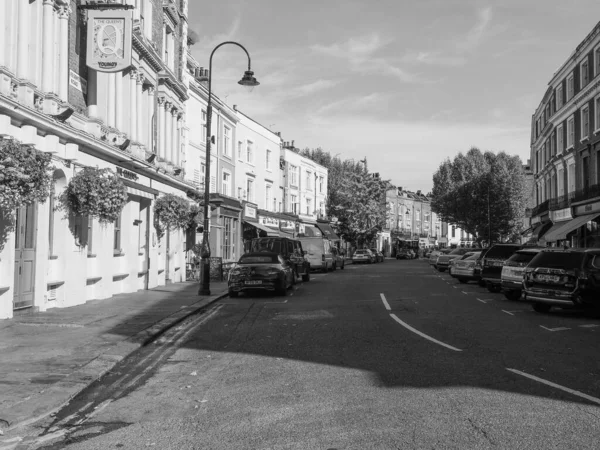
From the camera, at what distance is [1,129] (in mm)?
11133

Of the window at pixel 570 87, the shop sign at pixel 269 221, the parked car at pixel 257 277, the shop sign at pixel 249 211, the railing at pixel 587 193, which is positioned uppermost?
the window at pixel 570 87

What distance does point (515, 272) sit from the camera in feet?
58.1

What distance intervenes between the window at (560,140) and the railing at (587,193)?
5.71m

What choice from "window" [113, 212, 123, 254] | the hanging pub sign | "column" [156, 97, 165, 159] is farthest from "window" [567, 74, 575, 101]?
the hanging pub sign

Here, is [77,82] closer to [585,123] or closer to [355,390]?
[355,390]

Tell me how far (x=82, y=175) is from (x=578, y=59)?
32.5 meters

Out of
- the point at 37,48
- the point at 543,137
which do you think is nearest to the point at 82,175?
the point at 37,48

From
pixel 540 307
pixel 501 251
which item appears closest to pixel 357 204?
pixel 501 251

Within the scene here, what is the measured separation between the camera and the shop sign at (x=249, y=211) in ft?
127

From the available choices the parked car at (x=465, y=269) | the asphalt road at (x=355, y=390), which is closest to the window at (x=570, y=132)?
the parked car at (x=465, y=269)

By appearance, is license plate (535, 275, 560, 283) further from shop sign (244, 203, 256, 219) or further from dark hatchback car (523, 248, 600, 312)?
shop sign (244, 203, 256, 219)

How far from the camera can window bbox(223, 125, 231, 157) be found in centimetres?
3672

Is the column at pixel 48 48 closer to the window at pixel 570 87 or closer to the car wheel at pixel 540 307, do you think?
the car wheel at pixel 540 307

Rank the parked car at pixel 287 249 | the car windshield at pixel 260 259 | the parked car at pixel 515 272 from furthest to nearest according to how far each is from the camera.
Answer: the parked car at pixel 287 249
the car windshield at pixel 260 259
the parked car at pixel 515 272
